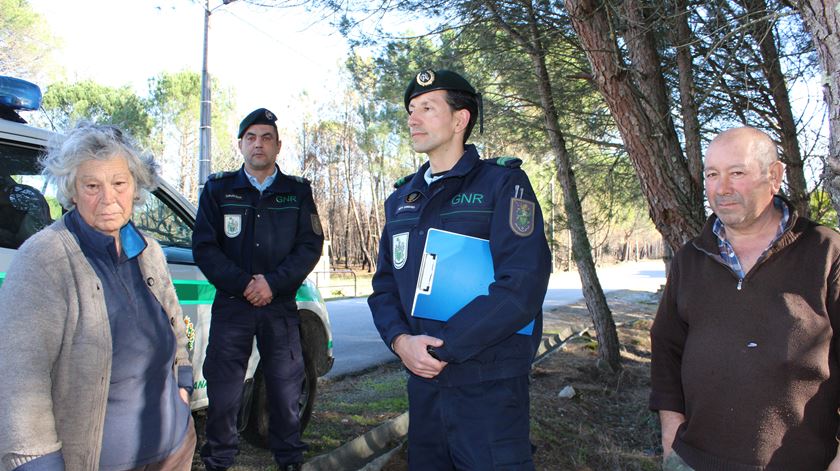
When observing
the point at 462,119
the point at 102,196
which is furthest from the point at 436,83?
the point at 102,196

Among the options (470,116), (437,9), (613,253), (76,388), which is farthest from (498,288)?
(613,253)

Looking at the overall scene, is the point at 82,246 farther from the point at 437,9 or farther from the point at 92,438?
the point at 437,9

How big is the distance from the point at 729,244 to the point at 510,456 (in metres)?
1.08

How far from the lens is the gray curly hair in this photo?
79.8 inches

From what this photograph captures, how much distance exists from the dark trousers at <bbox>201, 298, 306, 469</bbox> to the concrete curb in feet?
0.76

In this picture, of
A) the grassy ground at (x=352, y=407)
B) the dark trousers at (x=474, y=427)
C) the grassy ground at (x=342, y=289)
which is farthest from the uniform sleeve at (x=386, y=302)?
the grassy ground at (x=342, y=289)

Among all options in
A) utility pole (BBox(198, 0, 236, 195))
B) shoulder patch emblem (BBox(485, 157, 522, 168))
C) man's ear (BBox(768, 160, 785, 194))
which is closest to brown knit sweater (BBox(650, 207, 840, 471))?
man's ear (BBox(768, 160, 785, 194))

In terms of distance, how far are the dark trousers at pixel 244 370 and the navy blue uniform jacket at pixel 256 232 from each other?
0.12 meters

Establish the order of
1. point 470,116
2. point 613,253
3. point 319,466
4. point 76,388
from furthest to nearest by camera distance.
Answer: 1. point 613,253
2. point 319,466
3. point 470,116
4. point 76,388

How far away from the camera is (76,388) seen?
5.89ft

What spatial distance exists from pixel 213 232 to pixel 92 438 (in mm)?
1859

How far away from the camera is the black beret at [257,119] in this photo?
3.82m

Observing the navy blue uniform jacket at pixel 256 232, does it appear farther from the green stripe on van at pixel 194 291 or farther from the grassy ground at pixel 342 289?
the grassy ground at pixel 342 289

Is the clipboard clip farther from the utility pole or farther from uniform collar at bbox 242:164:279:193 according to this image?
the utility pole
